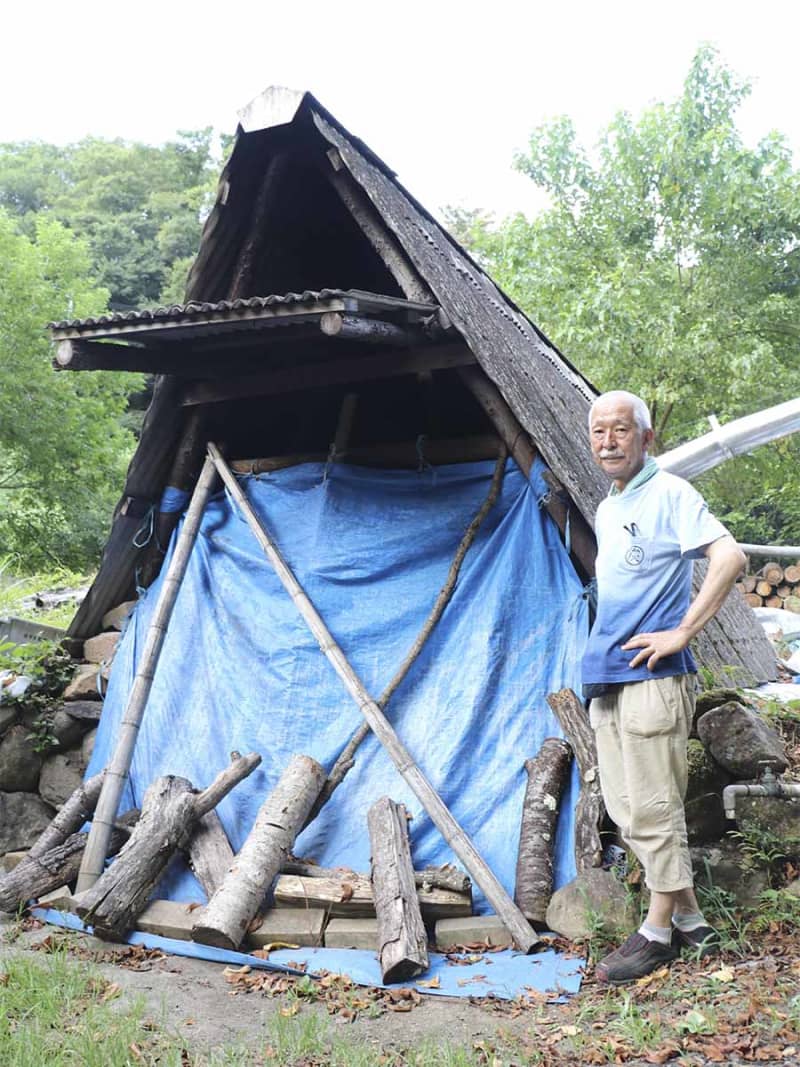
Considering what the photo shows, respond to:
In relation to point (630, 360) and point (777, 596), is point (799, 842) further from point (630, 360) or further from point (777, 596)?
point (630, 360)

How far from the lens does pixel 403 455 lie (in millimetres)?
5996

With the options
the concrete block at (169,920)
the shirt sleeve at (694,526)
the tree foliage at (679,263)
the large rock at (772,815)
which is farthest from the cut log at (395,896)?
the tree foliage at (679,263)

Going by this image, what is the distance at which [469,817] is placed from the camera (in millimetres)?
4840

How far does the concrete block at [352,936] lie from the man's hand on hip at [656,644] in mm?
1808

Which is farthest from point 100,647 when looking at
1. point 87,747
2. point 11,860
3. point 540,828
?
point 540,828

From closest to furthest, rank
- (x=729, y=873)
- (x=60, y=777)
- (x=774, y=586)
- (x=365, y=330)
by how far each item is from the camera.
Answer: (x=729, y=873) → (x=365, y=330) → (x=60, y=777) → (x=774, y=586)

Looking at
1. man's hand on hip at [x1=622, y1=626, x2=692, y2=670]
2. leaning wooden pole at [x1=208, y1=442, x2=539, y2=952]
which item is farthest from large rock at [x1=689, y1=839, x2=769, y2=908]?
man's hand on hip at [x1=622, y1=626, x2=692, y2=670]

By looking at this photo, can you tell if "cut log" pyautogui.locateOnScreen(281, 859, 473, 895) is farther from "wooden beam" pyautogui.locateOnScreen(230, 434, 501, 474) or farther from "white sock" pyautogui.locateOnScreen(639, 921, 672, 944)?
"wooden beam" pyautogui.locateOnScreen(230, 434, 501, 474)

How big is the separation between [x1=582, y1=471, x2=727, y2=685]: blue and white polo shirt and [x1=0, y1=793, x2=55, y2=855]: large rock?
420 centimetres

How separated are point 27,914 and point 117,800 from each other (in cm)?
71

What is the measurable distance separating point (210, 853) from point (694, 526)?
3.07 meters

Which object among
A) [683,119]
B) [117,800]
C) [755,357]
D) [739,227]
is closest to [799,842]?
[117,800]

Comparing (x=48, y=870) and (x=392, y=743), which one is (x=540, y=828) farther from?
(x=48, y=870)

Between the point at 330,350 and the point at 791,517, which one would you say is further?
the point at 791,517
